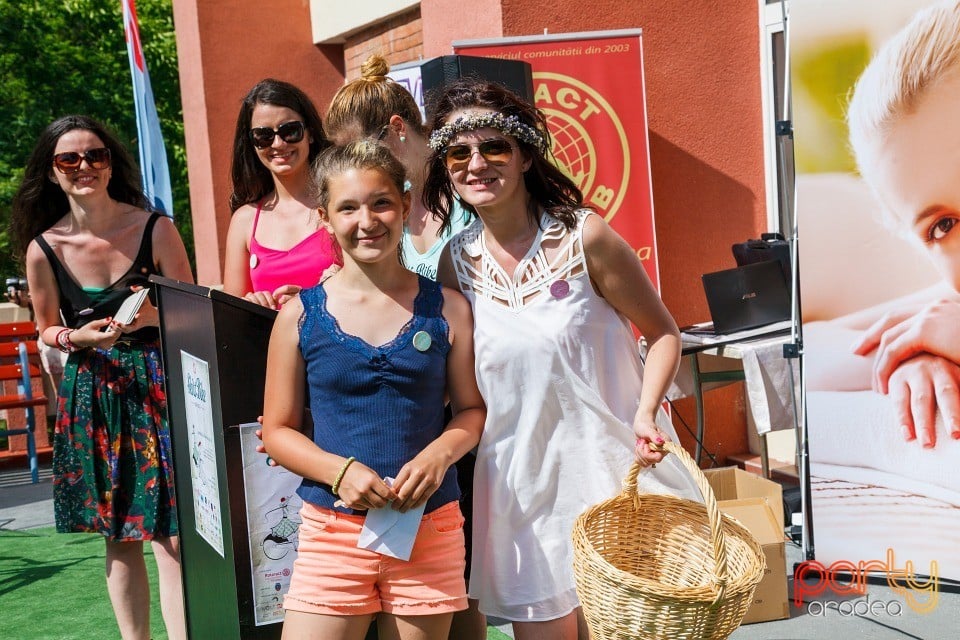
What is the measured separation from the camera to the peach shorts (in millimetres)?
2326

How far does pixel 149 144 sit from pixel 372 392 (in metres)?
5.86

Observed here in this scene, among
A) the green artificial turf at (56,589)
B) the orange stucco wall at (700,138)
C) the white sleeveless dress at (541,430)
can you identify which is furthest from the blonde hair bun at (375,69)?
the orange stucco wall at (700,138)

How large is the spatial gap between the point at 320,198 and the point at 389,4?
578 centimetres

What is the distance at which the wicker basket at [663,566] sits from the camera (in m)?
2.13

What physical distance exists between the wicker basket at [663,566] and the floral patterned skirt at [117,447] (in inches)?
68.0

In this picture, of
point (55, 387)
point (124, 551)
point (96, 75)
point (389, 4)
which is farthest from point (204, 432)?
point (96, 75)

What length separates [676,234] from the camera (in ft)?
20.8

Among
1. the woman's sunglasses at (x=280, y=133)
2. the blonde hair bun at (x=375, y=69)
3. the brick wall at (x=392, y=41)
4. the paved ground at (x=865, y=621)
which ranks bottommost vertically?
the paved ground at (x=865, y=621)

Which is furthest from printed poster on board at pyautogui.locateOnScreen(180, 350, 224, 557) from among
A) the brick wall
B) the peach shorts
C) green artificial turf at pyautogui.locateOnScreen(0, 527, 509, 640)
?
the brick wall

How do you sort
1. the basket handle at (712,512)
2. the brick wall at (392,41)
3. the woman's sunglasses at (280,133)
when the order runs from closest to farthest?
the basket handle at (712,512) → the woman's sunglasses at (280,133) → the brick wall at (392,41)

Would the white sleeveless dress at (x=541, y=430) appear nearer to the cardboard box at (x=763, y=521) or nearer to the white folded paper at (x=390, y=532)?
the white folded paper at (x=390, y=532)

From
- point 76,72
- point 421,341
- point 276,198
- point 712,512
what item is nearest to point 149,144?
point 276,198

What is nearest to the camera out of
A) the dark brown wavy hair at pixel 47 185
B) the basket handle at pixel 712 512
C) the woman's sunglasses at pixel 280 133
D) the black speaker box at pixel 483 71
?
the basket handle at pixel 712 512

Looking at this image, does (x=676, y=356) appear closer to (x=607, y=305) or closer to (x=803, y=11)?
(x=607, y=305)
